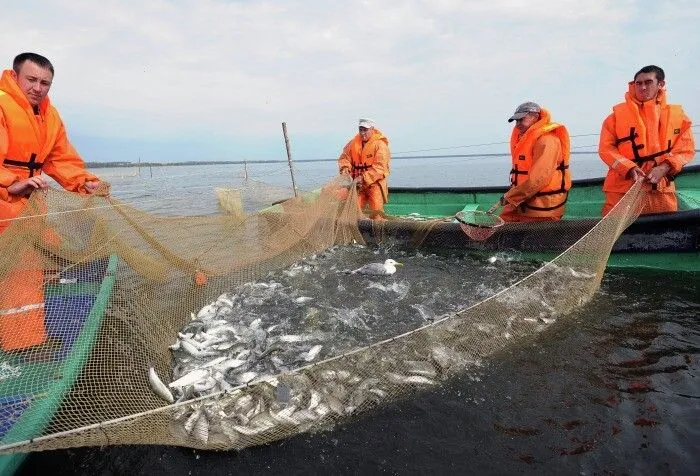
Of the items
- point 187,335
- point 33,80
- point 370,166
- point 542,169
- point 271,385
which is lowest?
point 187,335

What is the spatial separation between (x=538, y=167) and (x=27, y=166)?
27.3 feet

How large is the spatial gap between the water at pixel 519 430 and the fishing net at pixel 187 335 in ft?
0.75

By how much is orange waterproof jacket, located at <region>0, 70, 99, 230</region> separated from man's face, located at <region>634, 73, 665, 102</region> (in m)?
9.41

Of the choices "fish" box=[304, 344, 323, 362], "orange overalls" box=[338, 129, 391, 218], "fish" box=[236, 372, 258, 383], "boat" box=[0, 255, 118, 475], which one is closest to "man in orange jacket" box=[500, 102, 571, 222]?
"orange overalls" box=[338, 129, 391, 218]

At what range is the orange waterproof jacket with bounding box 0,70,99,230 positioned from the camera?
217 inches

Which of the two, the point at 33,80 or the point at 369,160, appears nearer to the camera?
the point at 33,80

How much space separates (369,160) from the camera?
1205 centimetres

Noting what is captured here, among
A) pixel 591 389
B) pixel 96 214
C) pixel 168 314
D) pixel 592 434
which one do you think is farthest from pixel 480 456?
pixel 96 214

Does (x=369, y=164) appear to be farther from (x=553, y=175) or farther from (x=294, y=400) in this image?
(x=294, y=400)

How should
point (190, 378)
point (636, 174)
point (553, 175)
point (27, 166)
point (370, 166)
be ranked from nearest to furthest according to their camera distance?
1. point (190, 378)
2. point (27, 166)
3. point (636, 174)
4. point (553, 175)
5. point (370, 166)

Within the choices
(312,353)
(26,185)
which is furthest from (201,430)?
(26,185)

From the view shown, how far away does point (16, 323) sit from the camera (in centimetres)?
464

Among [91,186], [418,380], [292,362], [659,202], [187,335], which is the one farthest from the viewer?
[659,202]

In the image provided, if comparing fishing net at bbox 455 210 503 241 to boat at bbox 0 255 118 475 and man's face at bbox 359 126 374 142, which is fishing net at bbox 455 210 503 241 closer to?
man's face at bbox 359 126 374 142
